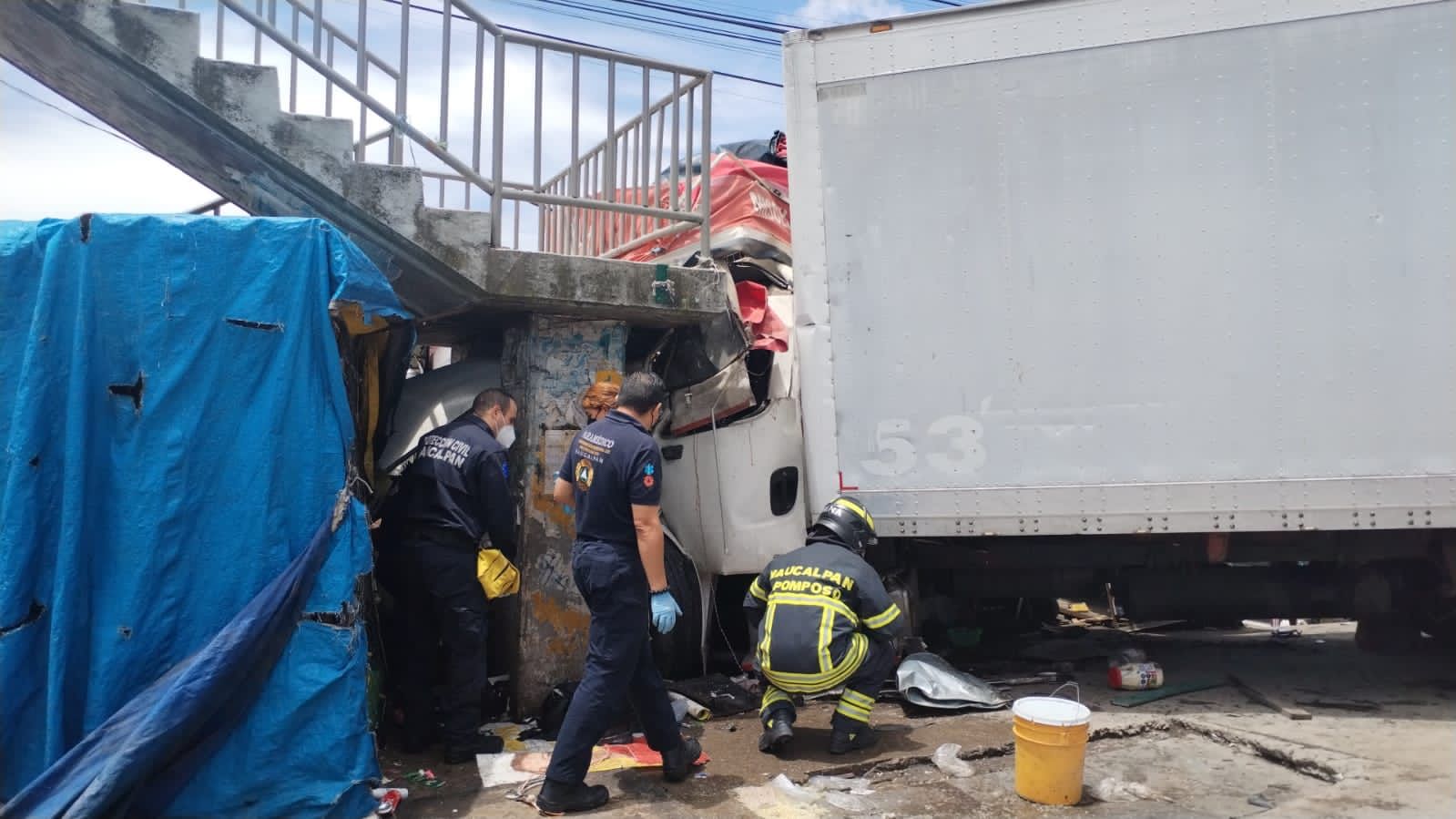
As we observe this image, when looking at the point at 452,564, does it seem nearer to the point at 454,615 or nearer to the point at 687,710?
the point at 454,615

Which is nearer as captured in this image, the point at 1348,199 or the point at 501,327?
the point at 1348,199

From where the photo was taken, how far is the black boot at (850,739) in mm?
4543

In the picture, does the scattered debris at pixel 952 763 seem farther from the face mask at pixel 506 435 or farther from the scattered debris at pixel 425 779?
the face mask at pixel 506 435

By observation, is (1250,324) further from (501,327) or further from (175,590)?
(175,590)

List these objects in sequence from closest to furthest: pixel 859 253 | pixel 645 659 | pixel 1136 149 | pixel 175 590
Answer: pixel 175 590, pixel 645 659, pixel 1136 149, pixel 859 253

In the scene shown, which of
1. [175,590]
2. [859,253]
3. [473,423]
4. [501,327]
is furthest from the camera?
[501,327]

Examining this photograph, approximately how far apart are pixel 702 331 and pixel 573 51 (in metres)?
1.79

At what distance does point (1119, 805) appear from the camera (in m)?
3.89

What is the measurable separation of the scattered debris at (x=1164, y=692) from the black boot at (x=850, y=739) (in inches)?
63.7

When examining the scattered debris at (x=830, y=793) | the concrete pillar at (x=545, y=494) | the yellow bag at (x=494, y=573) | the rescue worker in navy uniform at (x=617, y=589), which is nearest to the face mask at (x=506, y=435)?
the concrete pillar at (x=545, y=494)

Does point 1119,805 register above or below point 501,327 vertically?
below

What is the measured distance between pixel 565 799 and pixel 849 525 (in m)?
1.94

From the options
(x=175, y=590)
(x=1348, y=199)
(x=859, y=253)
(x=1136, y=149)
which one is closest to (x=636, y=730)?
(x=175, y=590)

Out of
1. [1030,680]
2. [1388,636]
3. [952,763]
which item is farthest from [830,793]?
[1388,636]
